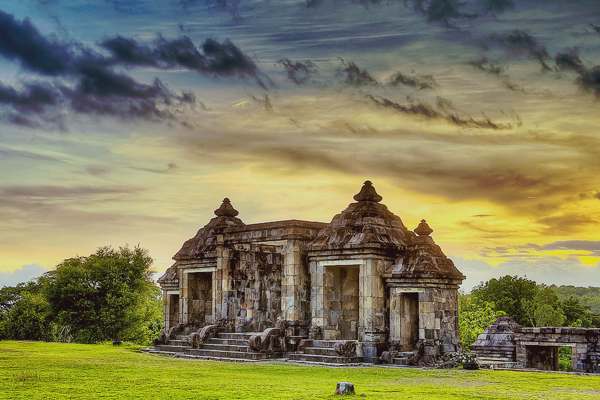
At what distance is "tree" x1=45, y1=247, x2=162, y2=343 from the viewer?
5544 cm

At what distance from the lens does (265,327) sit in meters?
33.9

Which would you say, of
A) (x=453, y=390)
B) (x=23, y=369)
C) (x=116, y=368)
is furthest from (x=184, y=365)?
(x=453, y=390)

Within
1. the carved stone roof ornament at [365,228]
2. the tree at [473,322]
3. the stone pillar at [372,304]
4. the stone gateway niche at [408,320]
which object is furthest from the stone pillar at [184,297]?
the tree at [473,322]

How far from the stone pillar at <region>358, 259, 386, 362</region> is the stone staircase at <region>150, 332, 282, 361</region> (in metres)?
3.42

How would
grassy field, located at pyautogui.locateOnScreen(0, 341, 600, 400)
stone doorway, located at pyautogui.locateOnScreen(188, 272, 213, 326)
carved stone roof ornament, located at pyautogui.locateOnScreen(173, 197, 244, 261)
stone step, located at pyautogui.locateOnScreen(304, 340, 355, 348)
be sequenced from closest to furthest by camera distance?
grassy field, located at pyautogui.locateOnScreen(0, 341, 600, 400), stone step, located at pyautogui.locateOnScreen(304, 340, 355, 348), carved stone roof ornament, located at pyautogui.locateOnScreen(173, 197, 244, 261), stone doorway, located at pyautogui.locateOnScreen(188, 272, 213, 326)

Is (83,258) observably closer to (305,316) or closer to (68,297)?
(68,297)

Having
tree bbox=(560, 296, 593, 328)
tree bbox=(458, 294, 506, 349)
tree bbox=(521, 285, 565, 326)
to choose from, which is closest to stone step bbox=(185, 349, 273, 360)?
tree bbox=(458, 294, 506, 349)

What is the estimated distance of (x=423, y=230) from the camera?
3078 cm

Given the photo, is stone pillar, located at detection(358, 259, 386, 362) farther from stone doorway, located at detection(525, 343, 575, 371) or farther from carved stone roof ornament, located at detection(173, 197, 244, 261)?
carved stone roof ornament, located at detection(173, 197, 244, 261)

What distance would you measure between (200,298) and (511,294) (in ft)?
159

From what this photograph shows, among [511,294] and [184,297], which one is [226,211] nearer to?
[184,297]

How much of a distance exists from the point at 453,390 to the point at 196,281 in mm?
21294

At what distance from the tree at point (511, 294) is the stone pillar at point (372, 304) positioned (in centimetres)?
4950

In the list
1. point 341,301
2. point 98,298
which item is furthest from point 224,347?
point 98,298
